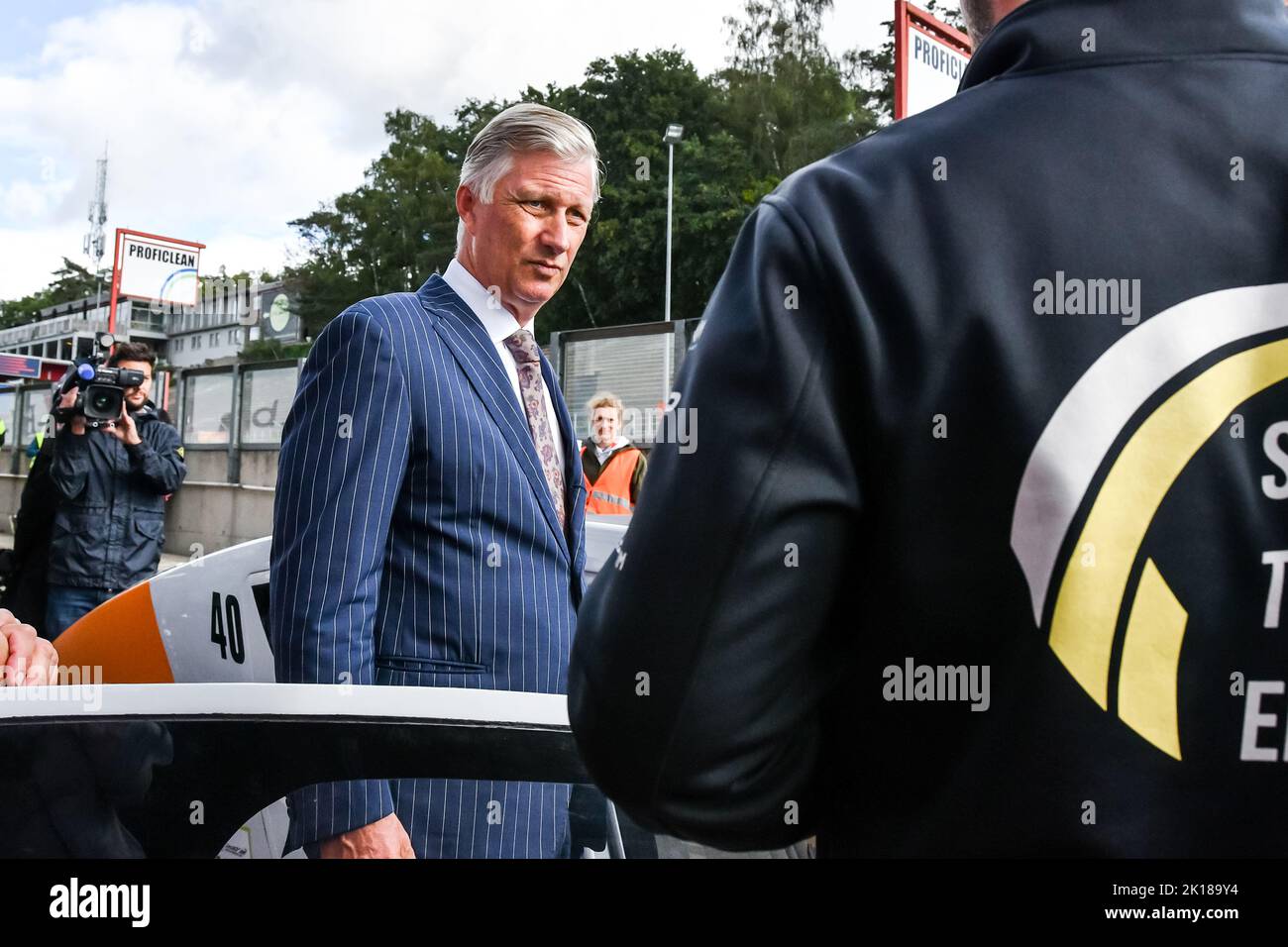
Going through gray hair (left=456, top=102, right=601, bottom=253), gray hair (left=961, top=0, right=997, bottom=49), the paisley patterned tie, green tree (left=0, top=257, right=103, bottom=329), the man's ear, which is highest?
green tree (left=0, top=257, right=103, bottom=329)

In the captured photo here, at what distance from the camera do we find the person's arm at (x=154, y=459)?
20.0ft

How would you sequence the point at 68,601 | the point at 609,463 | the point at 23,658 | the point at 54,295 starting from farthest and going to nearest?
the point at 54,295 → the point at 609,463 → the point at 68,601 → the point at 23,658

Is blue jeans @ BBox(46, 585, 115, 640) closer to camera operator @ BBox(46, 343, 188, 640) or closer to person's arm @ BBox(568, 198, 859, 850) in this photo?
camera operator @ BBox(46, 343, 188, 640)

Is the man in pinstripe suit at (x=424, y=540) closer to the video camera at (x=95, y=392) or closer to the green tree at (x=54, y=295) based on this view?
the video camera at (x=95, y=392)

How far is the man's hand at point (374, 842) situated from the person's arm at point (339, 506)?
0.31 metres

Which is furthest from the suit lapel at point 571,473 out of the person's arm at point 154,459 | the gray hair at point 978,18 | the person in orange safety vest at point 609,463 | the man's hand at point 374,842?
the person in orange safety vest at point 609,463

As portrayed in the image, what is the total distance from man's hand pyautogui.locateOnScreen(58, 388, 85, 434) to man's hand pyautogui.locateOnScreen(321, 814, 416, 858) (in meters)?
4.76

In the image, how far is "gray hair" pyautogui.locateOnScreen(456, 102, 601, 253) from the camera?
8.95 ft

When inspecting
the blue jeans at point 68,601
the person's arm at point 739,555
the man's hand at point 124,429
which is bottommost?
the blue jeans at point 68,601

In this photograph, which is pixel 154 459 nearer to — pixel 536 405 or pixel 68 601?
pixel 68 601

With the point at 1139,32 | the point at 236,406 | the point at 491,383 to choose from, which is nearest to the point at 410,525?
the point at 491,383

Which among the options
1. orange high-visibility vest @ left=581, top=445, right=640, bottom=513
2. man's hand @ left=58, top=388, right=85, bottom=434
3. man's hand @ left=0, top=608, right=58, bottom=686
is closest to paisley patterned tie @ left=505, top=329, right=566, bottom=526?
man's hand @ left=0, top=608, right=58, bottom=686

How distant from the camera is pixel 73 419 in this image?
605cm

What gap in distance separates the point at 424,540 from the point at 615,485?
19.3 feet
